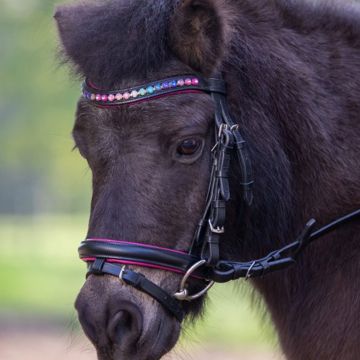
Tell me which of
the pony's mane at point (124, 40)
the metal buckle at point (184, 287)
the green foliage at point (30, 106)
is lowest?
the green foliage at point (30, 106)

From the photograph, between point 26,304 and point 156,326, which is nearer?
point 156,326

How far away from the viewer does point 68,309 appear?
47.3 ft

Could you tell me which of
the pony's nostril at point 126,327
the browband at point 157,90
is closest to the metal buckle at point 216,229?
the pony's nostril at point 126,327

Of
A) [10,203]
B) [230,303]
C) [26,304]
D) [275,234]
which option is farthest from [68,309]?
[10,203]

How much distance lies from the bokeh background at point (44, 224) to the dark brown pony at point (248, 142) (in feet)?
1.66

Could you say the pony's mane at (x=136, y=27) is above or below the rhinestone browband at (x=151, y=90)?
above

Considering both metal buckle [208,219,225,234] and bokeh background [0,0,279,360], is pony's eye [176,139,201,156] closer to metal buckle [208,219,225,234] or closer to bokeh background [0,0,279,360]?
metal buckle [208,219,225,234]

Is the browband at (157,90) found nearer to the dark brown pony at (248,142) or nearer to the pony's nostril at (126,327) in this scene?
the dark brown pony at (248,142)

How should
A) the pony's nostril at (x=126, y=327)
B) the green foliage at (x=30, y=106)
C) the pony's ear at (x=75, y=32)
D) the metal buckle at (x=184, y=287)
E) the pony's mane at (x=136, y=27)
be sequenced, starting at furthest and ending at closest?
the green foliage at (x=30, y=106)
the pony's ear at (x=75, y=32)
the pony's mane at (x=136, y=27)
the metal buckle at (x=184, y=287)
the pony's nostril at (x=126, y=327)

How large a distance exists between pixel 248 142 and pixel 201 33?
0.55 meters

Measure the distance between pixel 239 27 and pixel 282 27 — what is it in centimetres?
24

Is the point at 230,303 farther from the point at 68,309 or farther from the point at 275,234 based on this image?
the point at 275,234

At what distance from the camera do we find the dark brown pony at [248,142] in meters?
3.66

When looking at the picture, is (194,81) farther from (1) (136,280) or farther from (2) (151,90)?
(1) (136,280)
